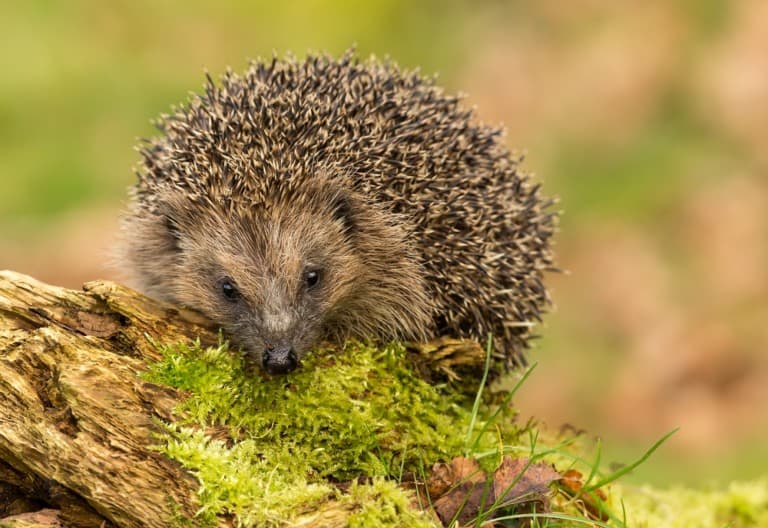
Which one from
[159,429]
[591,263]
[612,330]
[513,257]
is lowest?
[159,429]

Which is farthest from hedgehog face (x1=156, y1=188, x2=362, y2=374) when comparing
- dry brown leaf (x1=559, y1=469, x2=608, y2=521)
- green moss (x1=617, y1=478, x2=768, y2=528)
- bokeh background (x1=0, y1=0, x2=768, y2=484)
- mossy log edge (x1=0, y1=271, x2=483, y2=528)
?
bokeh background (x1=0, y1=0, x2=768, y2=484)

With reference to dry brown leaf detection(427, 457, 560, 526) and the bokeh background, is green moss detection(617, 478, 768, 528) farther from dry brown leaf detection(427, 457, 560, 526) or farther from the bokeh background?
the bokeh background

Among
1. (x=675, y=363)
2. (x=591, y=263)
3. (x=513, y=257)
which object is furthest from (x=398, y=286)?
(x=591, y=263)

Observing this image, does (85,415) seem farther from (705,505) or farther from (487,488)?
(705,505)

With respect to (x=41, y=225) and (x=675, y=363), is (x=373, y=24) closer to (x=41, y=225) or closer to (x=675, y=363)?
(x=41, y=225)

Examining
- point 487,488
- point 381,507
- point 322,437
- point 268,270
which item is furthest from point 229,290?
point 487,488

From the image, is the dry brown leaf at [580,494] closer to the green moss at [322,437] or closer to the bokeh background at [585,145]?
the green moss at [322,437]

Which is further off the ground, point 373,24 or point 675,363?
point 373,24
